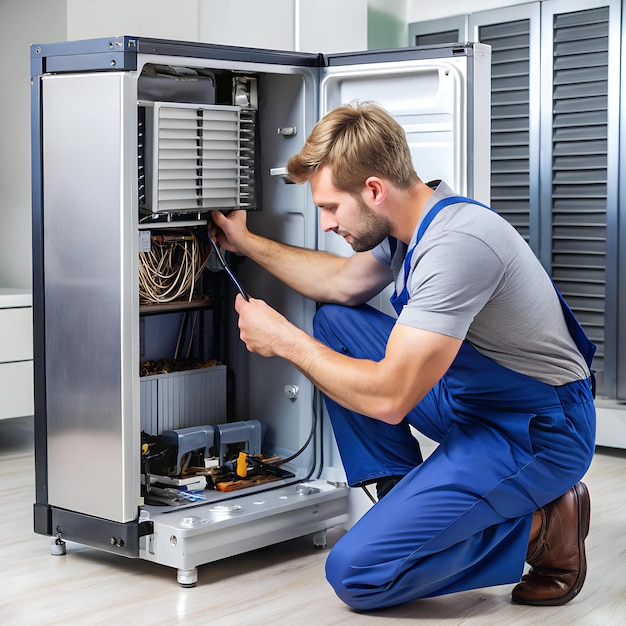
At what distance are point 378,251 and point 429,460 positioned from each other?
502 mm

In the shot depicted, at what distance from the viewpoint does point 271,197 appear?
106 inches

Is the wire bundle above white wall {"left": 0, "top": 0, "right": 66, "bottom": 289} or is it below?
below

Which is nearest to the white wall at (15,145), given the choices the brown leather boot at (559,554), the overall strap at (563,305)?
the overall strap at (563,305)

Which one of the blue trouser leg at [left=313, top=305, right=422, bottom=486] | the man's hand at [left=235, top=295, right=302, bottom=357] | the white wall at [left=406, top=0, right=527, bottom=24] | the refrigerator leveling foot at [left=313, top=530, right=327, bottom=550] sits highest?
the white wall at [left=406, top=0, right=527, bottom=24]

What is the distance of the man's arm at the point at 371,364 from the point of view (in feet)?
6.44

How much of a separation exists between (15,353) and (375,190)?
1844 mm

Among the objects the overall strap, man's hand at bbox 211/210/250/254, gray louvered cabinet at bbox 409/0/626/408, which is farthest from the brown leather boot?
gray louvered cabinet at bbox 409/0/626/408

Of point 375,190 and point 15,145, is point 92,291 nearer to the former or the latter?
point 375,190

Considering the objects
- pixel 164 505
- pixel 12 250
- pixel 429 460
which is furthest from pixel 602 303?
pixel 12 250

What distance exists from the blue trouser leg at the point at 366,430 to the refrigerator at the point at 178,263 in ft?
0.43

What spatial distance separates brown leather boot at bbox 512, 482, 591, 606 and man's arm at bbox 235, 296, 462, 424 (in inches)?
16.4

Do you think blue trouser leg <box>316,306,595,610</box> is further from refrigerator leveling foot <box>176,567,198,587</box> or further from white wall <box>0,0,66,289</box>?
white wall <box>0,0,66,289</box>

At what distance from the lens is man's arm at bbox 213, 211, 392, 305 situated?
2.47 m

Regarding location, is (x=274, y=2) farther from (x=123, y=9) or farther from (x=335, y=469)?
(x=335, y=469)
